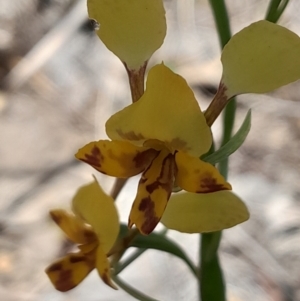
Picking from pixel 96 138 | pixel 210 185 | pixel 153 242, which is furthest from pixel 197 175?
pixel 96 138

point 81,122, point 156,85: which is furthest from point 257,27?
point 81,122

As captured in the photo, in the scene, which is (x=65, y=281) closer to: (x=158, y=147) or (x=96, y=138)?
(x=158, y=147)

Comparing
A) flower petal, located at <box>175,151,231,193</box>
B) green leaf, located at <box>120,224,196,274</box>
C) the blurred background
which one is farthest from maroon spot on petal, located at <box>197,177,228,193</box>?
the blurred background

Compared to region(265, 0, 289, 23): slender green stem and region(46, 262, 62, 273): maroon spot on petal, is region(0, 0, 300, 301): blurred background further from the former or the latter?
region(265, 0, 289, 23): slender green stem

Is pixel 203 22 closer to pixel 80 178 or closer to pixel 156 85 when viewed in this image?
pixel 80 178

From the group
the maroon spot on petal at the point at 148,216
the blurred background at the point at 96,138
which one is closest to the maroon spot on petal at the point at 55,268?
the maroon spot on petal at the point at 148,216

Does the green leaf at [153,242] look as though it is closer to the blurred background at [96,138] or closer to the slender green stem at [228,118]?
the slender green stem at [228,118]

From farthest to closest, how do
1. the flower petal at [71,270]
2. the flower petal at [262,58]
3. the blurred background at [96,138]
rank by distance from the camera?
the blurred background at [96,138] < the flower petal at [71,270] < the flower petal at [262,58]
